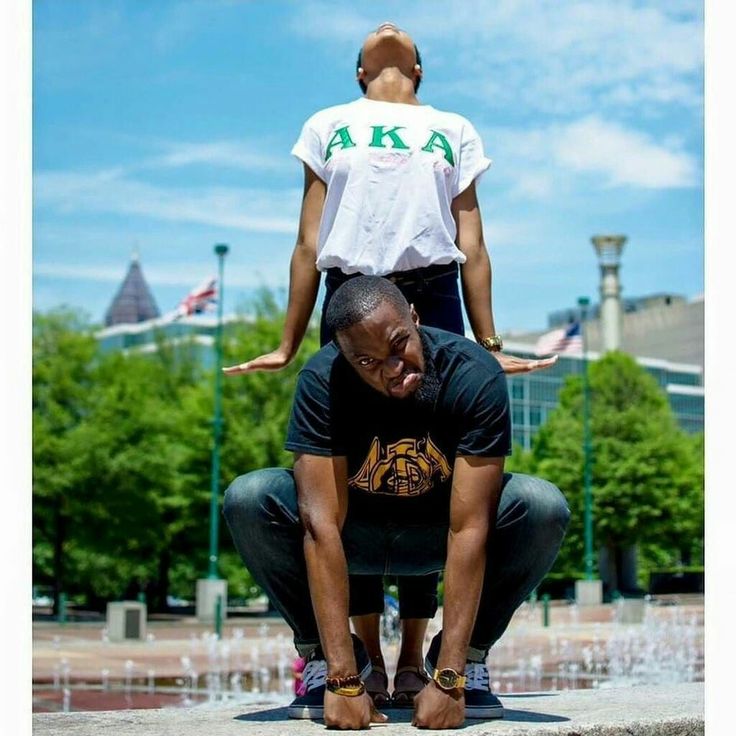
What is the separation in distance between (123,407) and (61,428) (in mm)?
1871

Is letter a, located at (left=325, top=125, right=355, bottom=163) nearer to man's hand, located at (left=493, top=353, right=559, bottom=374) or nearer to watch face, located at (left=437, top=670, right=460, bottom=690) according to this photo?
man's hand, located at (left=493, top=353, right=559, bottom=374)

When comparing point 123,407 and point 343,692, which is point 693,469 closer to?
point 123,407

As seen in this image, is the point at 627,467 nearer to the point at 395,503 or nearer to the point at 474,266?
the point at 474,266

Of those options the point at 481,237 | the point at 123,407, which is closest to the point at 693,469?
the point at 123,407

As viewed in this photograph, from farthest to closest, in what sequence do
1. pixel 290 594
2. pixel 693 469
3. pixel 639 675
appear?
pixel 693 469
pixel 639 675
pixel 290 594

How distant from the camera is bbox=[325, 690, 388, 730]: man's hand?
10.8 feet

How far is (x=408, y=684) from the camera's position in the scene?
4160mm

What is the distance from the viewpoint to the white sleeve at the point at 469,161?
4.02m

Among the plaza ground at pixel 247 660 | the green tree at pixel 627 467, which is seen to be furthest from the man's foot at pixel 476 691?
the green tree at pixel 627 467

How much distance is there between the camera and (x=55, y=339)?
122 feet

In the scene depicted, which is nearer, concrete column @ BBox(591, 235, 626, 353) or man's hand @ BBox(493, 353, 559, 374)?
man's hand @ BBox(493, 353, 559, 374)

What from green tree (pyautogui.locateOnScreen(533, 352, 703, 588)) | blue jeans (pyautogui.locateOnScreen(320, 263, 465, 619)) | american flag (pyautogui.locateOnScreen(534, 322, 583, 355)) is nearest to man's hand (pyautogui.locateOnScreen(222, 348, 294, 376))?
blue jeans (pyautogui.locateOnScreen(320, 263, 465, 619))

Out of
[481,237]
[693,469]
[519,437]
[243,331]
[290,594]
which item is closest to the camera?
[290,594]

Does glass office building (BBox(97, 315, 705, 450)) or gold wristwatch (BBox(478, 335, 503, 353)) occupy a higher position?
glass office building (BBox(97, 315, 705, 450))
